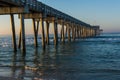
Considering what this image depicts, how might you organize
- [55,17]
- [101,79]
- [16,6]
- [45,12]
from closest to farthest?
[101,79] → [16,6] → [45,12] → [55,17]

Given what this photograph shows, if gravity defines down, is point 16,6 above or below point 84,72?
above

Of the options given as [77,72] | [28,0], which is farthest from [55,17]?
[77,72]

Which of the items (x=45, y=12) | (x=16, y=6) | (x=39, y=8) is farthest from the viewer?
(x=45, y=12)

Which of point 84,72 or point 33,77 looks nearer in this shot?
point 33,77

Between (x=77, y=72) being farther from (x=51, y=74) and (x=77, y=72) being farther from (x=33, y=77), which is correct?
(x=33, y=77)

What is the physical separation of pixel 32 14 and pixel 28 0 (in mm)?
7189

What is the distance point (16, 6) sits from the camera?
2778 centimetres

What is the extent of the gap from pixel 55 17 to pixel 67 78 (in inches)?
1125

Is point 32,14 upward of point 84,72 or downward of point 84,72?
upward

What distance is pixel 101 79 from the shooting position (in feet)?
46.1

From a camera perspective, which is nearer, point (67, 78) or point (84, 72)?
point (67, 78)

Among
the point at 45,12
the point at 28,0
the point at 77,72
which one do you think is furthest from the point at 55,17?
the point at 77,72

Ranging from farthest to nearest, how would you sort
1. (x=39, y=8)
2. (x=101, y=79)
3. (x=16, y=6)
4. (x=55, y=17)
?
(x=55, y=17) < (x=39, y=8) < (x=16, y=6) < (x=101, y=79)

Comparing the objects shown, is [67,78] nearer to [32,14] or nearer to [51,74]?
[51,74]
